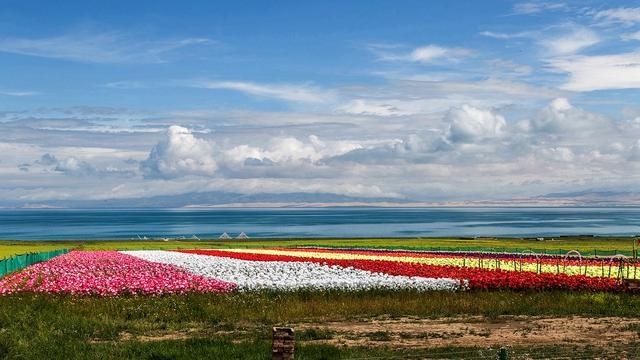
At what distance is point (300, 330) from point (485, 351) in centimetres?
519

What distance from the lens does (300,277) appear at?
30.0 meters

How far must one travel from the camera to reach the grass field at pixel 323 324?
52.7 ft

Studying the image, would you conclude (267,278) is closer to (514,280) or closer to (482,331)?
(514,280)

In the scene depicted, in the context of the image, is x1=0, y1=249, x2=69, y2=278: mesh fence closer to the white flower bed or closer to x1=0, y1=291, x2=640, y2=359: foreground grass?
the white flower bed

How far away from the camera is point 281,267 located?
35.0 m

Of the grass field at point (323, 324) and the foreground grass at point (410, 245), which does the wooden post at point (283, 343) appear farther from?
the foreground grass at point (410, 245)

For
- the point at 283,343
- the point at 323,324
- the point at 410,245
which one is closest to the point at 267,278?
the point at 323,324

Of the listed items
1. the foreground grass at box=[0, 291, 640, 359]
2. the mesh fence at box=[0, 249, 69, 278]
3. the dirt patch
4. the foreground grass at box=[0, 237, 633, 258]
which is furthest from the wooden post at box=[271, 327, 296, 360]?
the foreground grass at box=[0, 237, 633, 258]

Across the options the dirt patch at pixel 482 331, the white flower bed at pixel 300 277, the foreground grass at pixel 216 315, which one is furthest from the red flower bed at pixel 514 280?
the dirt patch at pixel 482 331

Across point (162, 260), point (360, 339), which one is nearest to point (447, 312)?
point (360, 339)

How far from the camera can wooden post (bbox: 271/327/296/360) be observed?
11.8 metres

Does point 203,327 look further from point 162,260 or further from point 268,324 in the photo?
point 162,260

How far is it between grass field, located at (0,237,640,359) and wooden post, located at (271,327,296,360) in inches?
137

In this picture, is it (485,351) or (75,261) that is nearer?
(485,351)
